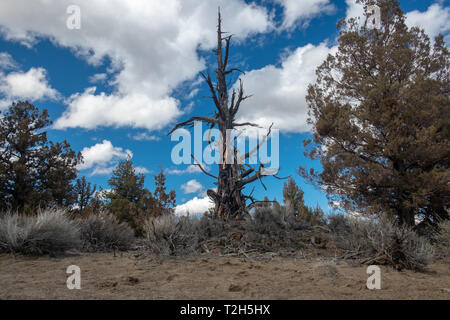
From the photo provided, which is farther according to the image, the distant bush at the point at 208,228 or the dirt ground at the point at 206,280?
the distant bush at the point at 208,228

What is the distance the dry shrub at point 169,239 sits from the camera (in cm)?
683

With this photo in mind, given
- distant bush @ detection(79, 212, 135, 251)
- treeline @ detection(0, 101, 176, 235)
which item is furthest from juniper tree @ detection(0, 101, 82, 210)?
distant bush @ detection(79, 212, 135, 251)

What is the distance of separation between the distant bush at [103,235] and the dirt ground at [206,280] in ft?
7.19

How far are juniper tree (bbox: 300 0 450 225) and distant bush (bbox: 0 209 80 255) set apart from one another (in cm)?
1072

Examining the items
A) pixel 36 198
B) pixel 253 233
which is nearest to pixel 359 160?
pixel 253 233

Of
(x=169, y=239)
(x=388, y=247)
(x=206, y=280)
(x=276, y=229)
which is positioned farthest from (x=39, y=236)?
(x=388, y=247)

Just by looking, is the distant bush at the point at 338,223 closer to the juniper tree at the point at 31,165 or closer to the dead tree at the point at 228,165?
the dead tree at the point at 228,165

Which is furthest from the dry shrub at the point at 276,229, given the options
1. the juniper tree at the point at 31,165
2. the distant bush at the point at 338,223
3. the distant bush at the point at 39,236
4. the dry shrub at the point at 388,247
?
the juniper tree at the point at 31,165

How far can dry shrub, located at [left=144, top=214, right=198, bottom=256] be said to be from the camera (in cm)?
683

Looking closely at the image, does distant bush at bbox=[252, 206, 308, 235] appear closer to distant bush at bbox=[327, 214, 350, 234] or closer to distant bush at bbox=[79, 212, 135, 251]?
distant bush at bbox=[327, 214, 350, 234]

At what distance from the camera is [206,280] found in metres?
4.54

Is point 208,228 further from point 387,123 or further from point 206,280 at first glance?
point 387,123

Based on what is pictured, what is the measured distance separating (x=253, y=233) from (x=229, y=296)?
4948 millimetres

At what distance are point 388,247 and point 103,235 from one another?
722 cm
